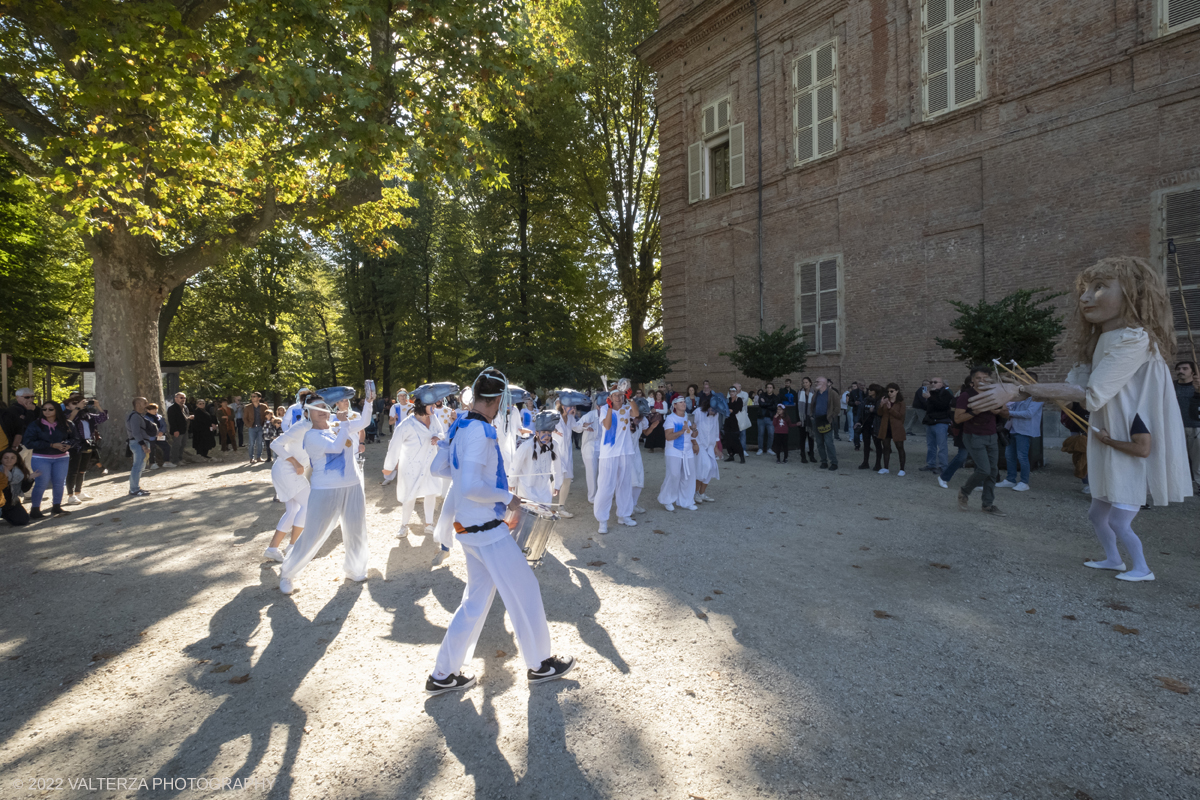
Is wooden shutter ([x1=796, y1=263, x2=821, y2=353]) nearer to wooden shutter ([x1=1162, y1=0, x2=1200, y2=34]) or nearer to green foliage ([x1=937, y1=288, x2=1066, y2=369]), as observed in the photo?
green foliage ([x1=937, y1=288, x2=1066, y2=369])

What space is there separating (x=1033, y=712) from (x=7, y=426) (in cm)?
1386

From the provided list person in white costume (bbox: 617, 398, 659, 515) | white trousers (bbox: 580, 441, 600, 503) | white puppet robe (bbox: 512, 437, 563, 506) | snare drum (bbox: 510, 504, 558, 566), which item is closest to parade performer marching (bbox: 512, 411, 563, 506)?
white puppet robe (bbox: 512, 437, 563, 506)

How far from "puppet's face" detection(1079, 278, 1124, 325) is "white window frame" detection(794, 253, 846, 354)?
1381cm

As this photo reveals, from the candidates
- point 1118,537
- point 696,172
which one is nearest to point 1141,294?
point 1118,537

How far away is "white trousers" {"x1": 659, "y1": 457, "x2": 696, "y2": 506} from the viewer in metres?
9.02

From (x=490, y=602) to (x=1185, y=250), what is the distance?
16295mm

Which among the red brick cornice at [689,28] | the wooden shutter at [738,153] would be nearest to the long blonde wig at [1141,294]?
the wooden shutter at [738,153]

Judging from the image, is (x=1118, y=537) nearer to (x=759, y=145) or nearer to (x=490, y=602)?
(x=490, y=602)

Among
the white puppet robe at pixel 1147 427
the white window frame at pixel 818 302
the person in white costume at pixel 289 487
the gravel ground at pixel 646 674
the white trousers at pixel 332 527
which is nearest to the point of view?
the gravel ground at pixel 646 674

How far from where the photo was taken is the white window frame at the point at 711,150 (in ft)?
68.0

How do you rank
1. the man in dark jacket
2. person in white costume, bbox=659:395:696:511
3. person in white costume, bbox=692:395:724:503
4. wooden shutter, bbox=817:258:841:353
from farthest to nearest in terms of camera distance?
wooden shutter, bbox=817:258:841:353 < the man in dark jacket < person in white costume, bbox=692:395:724:503 < person in white costume, bbox=659:395:696:511

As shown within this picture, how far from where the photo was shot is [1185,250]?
12367mm

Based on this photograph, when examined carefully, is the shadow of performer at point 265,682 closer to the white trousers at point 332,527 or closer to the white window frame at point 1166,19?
the white trousers at point 332,527

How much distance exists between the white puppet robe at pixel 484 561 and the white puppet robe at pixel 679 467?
5307 millimetres
